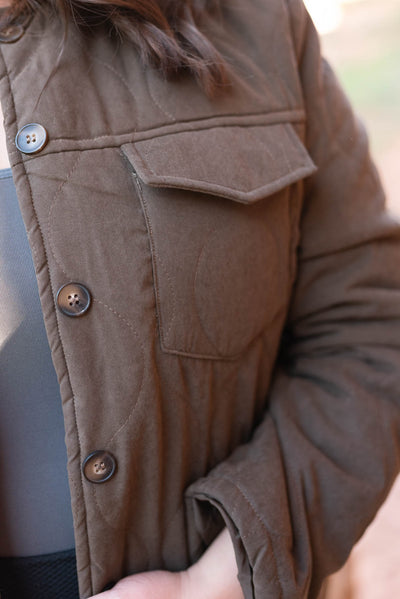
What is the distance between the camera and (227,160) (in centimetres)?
73

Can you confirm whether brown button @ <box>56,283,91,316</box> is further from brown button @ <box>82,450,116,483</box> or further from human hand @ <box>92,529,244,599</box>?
human hand @ <box>92,529,244,599</box>

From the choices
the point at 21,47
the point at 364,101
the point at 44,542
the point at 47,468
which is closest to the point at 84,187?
the point at 21,47

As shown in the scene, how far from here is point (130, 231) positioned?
0.67 metres

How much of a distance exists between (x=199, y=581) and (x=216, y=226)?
45 centimetres

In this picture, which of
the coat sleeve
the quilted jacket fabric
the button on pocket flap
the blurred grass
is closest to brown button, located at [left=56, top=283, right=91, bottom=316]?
the quilted jacket fabric

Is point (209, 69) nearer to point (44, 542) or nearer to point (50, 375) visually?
point (50, 375)

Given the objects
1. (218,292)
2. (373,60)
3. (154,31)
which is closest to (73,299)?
(218,292)

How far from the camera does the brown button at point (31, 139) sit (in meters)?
0.65

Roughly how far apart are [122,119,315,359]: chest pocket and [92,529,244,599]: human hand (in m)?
0.26

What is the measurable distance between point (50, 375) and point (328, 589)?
57 centimetres

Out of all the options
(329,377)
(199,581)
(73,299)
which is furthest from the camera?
(329,377)

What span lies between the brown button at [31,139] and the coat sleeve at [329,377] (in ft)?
1.28

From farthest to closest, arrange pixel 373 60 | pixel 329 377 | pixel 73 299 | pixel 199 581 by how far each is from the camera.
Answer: pixel 373 60, pixel 329 377, pixel 199 581, pixel 73 299

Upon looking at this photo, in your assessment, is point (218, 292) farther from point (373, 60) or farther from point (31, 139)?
point (373, 60)
